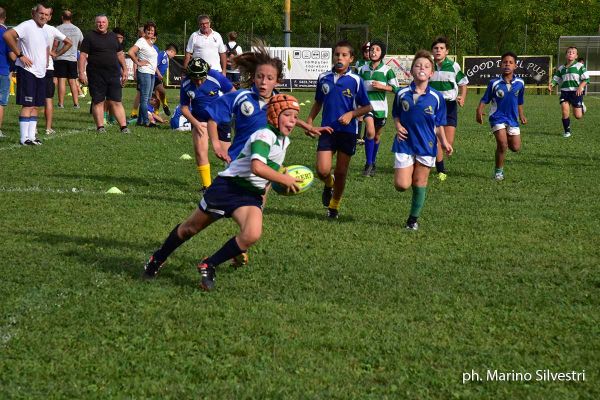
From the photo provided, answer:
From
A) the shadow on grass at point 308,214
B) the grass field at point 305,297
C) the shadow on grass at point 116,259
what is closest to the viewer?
the grass field at point 305,297

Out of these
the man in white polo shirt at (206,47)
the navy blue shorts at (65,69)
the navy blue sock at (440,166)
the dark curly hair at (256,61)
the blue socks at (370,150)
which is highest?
the man in white polo shirt at (206,47)

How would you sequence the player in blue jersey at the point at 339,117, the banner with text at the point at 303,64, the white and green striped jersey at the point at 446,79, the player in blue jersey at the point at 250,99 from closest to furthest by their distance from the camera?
the player in blue jersey at the point at 250,99 → the player in blue jersey at the point at 339,117 → the white and green striped jersey at the point at 446,79 → the banner with text at the point at 303,64

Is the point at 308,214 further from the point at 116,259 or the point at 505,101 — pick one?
the point at 505,101

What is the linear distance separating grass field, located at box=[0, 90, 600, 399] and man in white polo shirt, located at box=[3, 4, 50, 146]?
3201 mm

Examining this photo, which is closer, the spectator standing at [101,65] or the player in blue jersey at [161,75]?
the spectator standing at [101,65]

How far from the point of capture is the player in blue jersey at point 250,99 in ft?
22.5

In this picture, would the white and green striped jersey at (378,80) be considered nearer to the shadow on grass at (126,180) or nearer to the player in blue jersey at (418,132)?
the shadow on grass at (126,180)

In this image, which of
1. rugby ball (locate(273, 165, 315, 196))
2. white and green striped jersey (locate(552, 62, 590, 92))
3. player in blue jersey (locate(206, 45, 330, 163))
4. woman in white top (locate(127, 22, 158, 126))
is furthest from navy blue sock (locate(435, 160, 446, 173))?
white and green striped jersey (locate(552, 62, 590, 92))

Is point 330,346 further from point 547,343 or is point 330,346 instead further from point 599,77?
point 599,77

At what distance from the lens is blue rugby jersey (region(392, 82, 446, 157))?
904cm

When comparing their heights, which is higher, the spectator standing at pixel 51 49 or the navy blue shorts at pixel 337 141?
the spectator standing at pixel 51 49

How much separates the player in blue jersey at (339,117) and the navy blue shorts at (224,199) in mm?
3072

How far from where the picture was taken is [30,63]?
46.4 ft

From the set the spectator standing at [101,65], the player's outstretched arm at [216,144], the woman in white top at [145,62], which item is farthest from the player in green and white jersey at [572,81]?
the player's outstretched arm at [216,144]
